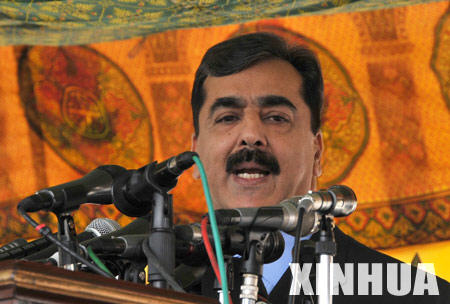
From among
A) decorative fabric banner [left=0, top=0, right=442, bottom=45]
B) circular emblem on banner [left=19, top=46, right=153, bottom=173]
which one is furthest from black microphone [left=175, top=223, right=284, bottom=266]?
circular emblem on banner [left=19, top=46, right=153, bottom=173]

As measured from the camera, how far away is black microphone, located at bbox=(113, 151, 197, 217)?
122 centimetres

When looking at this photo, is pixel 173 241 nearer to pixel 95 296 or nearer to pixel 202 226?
pixel 202 226

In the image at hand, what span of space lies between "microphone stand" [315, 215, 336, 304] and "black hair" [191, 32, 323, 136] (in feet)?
4.29

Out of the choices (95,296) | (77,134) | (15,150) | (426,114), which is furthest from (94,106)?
(95,296)

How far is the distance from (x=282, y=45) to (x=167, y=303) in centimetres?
174

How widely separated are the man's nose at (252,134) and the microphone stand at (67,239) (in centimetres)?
112

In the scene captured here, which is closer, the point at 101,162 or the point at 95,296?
the point at 95,296

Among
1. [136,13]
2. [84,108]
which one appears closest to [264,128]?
[136,13]

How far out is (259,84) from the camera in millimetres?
2502

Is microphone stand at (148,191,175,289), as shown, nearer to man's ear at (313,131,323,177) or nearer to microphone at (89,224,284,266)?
microphone at (89,224,284,266)

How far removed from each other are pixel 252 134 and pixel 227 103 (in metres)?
0.18

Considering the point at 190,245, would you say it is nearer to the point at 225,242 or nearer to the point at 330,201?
the point at 225,242

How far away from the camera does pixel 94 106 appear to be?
3.89 meters

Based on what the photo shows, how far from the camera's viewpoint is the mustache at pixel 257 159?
2.33m
